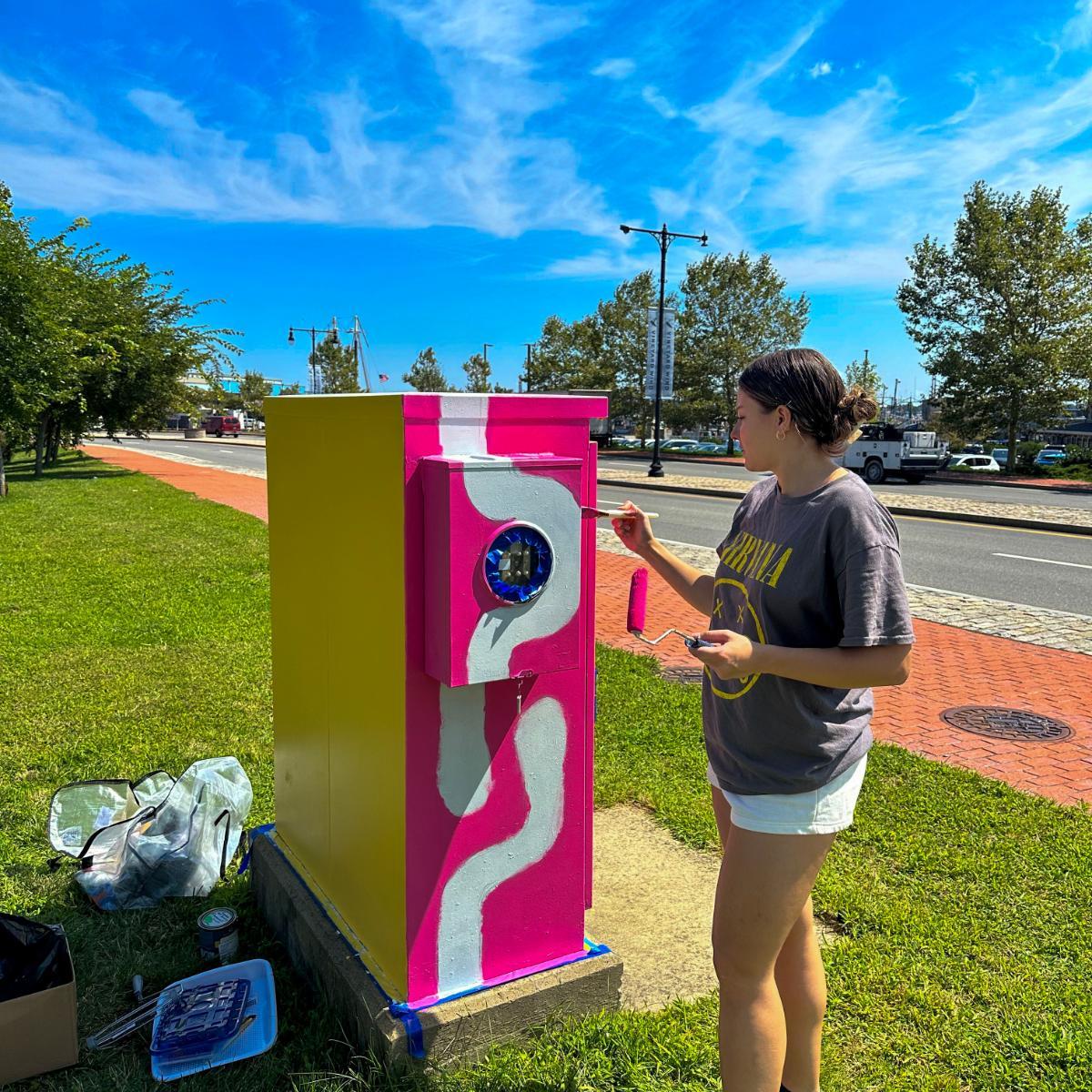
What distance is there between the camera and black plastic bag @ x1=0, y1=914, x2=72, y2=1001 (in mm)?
2438

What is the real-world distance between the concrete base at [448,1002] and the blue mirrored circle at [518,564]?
1.08m

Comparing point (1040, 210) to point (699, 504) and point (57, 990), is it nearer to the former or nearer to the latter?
point (699, 504)

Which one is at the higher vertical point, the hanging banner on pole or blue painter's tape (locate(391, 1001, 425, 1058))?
the hanging banner on pole

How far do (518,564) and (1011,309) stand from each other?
36486 millimetres

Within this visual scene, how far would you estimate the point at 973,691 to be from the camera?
6059 mm

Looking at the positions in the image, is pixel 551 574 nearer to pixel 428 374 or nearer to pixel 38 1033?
pixel 38 1033

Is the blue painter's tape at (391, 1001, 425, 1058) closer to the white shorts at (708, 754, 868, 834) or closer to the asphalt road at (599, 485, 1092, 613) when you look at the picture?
the white shorts at (708, 754, 868, 834)

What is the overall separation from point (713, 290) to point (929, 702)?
4541 cm

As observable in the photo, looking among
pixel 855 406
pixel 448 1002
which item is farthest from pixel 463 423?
pixel 448 1002

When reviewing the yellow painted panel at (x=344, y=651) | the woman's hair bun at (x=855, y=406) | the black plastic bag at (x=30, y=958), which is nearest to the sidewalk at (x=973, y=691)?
the yellow painted panel at (x=344, y=651)

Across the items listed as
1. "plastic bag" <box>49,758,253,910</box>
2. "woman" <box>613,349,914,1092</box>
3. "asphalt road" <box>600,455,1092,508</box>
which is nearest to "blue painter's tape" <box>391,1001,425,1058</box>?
"woman" <box>613,349,914,1092</box>

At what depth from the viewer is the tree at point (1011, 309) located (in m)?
32.2

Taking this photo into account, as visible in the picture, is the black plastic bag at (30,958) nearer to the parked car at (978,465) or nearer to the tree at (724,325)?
the parked car at (978,465)

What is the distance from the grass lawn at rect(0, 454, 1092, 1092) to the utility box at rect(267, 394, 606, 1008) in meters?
0.31
